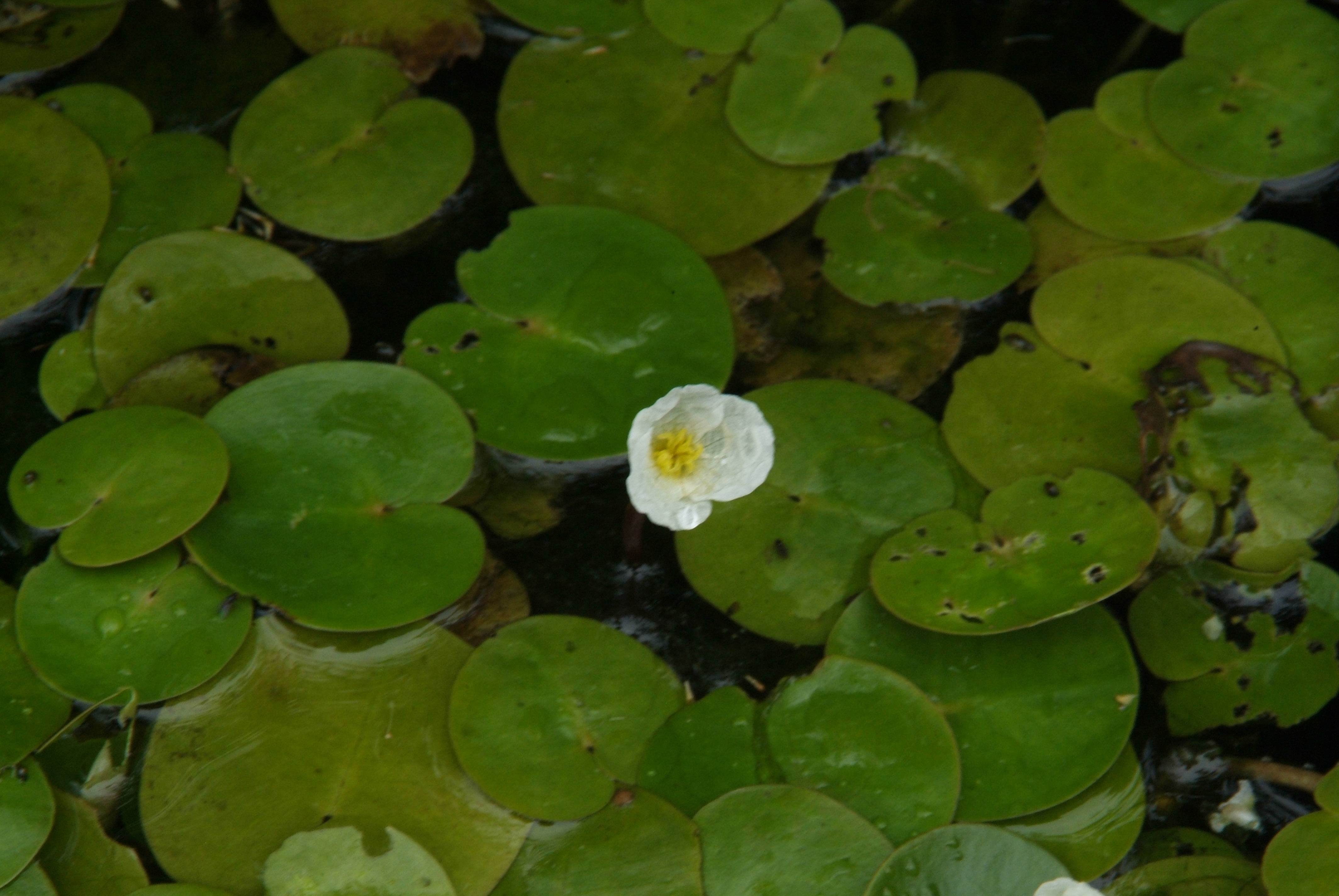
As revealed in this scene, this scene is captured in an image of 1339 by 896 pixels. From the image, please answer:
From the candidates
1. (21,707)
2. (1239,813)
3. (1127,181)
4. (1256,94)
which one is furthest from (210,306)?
(1256,94)

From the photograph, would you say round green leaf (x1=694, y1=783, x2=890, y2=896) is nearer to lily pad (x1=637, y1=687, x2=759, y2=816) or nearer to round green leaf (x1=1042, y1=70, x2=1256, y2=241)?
lily pad (x1=637, y1=687, x2=759, y2=816)

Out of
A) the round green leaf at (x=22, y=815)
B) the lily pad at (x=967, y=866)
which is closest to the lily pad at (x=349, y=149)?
the round green leaf at (x=22, y=815)

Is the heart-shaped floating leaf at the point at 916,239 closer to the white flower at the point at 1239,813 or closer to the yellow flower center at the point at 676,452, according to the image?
the yellow flower center at the point at 676,452

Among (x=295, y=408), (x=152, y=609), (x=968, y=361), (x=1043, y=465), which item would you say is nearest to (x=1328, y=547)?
(x=1043, y=465)

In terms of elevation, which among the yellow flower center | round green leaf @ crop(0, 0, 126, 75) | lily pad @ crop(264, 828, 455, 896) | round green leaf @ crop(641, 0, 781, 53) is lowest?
lily pad @ crop(264, 828, 455, 896)

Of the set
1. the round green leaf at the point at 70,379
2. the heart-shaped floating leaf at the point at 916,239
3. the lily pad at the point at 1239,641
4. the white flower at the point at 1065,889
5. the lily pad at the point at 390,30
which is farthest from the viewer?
the lily pad at the point at 390,30

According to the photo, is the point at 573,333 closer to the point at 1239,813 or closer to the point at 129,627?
the point at 129,627

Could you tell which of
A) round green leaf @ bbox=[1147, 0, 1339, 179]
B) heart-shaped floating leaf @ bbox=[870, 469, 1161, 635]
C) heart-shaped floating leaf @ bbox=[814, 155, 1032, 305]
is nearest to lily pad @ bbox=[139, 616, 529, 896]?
heart-shaped floating leaf @ bbox=[870, 469, 1161, 635]
